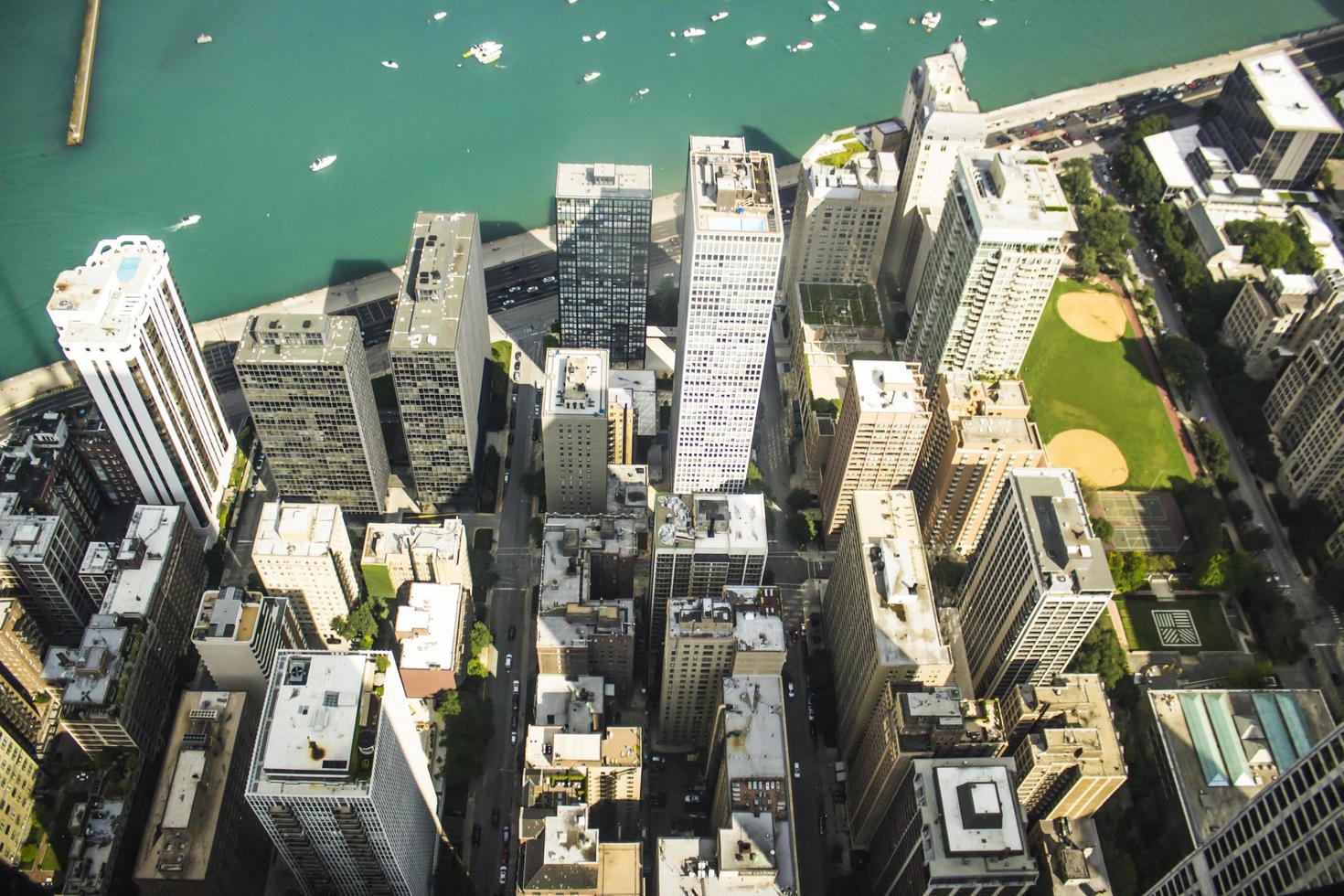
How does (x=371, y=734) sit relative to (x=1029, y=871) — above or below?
above

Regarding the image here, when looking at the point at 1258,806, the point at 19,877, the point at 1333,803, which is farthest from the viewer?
the point at 19,877

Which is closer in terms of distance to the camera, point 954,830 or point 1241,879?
point 1241,879

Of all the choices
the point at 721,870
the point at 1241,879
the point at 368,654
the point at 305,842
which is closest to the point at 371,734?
the point at 368,654

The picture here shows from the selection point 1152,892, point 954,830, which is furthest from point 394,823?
point 1152,892

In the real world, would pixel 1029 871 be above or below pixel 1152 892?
above

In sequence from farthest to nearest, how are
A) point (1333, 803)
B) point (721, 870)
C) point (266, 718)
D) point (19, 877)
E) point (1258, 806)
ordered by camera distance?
point (721, 870)
point (266, 718)
point (19, 877)
point (1258, 806)
point (1333, 803)

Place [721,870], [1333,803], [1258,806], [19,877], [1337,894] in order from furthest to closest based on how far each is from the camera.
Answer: [721,870]
[19,877]
[1258,806]
[1333,803]
[1337,894]

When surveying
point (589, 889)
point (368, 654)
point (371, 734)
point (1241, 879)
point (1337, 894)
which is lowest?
point (1337, 894)

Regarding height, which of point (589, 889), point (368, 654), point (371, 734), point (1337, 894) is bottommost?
point (1337, 894)

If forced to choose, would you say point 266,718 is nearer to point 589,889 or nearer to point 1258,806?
point 589,889

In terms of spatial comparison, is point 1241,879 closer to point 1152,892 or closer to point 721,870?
point 1152,892
